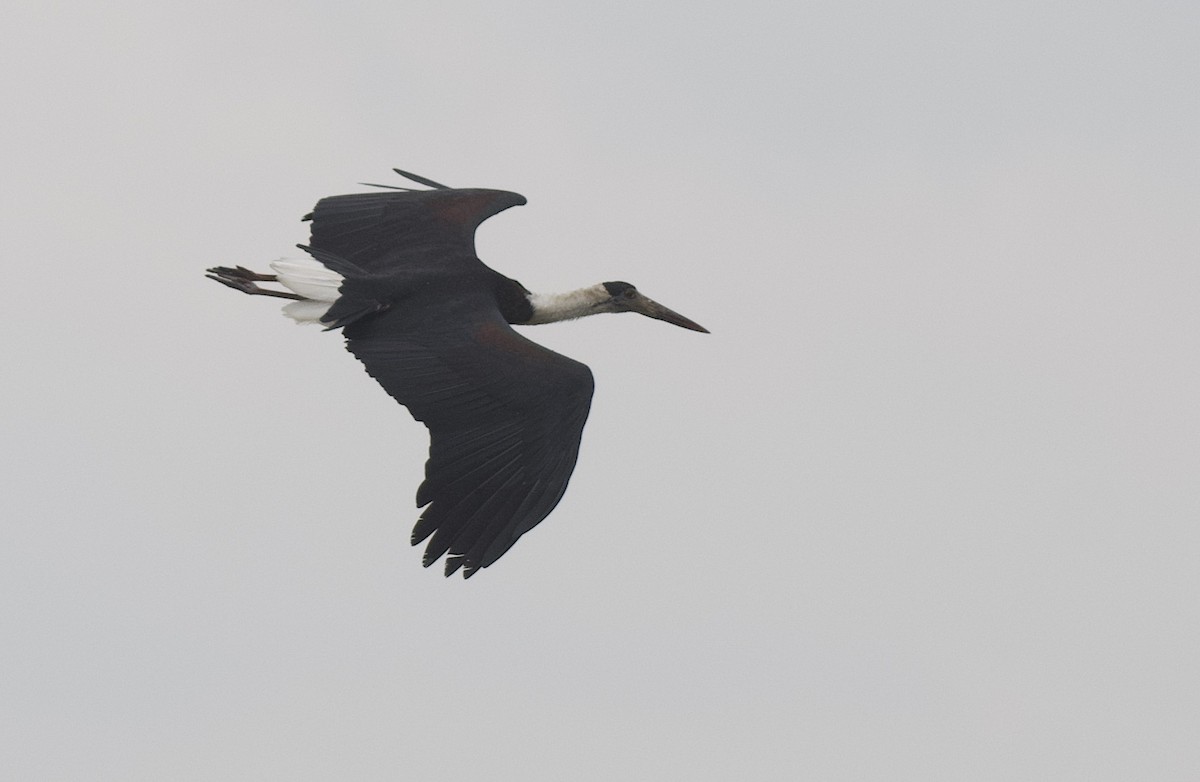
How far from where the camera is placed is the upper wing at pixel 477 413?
1720 centimetres

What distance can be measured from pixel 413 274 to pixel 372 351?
0.96m

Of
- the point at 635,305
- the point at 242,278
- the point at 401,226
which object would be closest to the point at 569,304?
the point at 635,305

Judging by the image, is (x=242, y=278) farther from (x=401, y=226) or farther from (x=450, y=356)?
(x=450, y=356)

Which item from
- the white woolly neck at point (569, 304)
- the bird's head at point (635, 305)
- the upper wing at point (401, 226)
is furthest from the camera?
the bird's head at point (635, 305)

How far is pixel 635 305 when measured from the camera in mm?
21500

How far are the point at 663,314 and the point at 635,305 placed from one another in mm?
308

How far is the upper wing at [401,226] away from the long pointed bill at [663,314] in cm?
163

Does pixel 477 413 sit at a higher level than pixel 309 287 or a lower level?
lower

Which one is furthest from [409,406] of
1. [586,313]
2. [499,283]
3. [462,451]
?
[586,313]

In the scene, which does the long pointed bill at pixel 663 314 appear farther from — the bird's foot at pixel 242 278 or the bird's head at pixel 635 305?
the bird's foot at pixel 242 278

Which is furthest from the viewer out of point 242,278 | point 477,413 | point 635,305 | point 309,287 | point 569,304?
point 635,305

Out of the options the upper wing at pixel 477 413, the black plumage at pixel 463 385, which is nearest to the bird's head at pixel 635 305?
the black plumage at pixel 463 385

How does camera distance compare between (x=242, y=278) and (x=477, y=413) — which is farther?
(x=242, y=278)

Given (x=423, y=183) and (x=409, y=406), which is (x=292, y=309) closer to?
(x=409, y=406)
